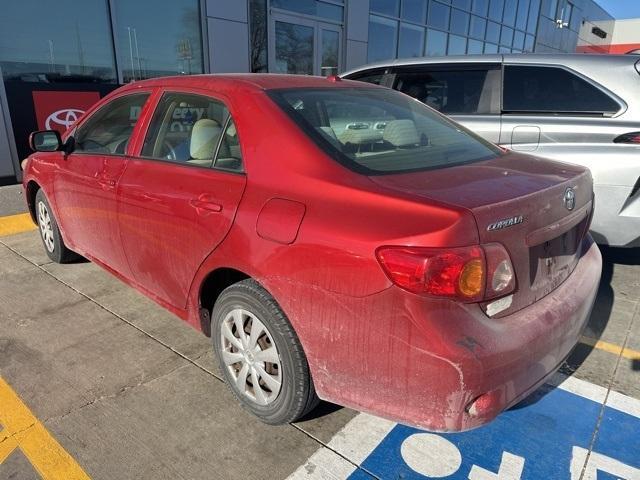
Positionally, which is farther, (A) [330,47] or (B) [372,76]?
(A) [330,47]

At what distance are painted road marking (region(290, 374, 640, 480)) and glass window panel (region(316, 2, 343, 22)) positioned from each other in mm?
10868

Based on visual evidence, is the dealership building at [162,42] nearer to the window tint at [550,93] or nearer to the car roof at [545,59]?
the car roof at [545,59]

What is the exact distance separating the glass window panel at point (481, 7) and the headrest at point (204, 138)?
17.7 meters

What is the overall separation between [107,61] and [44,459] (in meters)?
7.56

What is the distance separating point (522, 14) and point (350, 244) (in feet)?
79.2

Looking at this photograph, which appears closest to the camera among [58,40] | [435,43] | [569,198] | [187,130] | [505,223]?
[505,223]

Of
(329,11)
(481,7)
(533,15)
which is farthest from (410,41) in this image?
Result: (533,15)

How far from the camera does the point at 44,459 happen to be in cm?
216

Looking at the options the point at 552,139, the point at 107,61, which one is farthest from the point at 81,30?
the point at 552,139

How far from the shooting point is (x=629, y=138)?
11.9 feet

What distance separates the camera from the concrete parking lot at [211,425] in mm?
2137

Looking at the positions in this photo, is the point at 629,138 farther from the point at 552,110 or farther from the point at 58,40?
the point at 58,40

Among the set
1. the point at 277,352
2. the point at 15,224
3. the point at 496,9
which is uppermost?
the point at 496,9

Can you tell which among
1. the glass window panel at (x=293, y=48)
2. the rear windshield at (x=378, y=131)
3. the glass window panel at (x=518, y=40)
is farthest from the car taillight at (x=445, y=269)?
the glass window panel at (x=518, y=40)
